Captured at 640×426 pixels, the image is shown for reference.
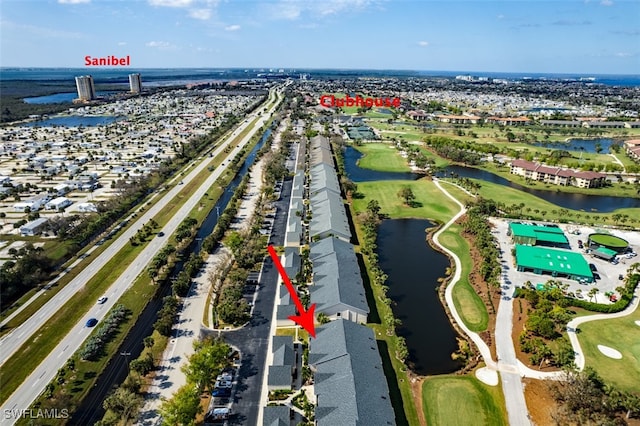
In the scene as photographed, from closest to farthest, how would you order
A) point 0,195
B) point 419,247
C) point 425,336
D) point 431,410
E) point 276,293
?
point 431,410 < point 425,336 < point 276,293 < point 419,247 < point 0,195

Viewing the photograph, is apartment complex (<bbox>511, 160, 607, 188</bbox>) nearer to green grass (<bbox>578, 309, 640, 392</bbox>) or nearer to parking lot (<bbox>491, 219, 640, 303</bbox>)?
parking lot (<bbox>491, 219, 640, 303</bbox>)

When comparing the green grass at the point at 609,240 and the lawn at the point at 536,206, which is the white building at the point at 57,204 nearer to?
the lawn at the point at 536,206

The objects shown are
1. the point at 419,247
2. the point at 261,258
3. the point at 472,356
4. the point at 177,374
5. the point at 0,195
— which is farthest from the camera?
the point at 0,195

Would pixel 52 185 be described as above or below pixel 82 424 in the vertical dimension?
above

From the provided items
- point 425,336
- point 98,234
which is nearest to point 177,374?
point 425,336

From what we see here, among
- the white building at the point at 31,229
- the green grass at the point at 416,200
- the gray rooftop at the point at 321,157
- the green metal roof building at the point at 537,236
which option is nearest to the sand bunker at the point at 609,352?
the green metal roof building at the point at 537,236

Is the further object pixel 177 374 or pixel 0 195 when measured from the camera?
pixel 0 195

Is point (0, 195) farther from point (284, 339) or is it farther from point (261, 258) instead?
point (284, 339)
